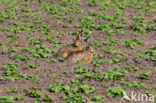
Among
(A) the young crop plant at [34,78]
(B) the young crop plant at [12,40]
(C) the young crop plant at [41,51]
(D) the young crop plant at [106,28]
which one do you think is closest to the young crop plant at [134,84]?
(A) the young crop plant at [34,78]

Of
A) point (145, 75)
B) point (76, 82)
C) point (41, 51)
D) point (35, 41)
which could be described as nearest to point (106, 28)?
point (35, 41)

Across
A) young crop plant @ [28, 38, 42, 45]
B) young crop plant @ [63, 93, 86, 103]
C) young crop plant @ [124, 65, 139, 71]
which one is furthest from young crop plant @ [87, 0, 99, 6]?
young crop plant @ [63, 93, 86, 103]

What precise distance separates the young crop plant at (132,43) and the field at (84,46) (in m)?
0.03

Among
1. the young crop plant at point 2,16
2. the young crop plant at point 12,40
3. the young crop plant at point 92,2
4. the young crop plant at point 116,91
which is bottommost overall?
the young crop plant at point 116,91

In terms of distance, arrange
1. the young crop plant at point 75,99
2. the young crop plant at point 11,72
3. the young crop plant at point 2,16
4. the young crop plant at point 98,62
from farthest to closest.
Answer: the young crop plant at point 2,16, the young crop plant at point 98,62, the young crop plant at point 11,72, the young crop plant at point 75,99

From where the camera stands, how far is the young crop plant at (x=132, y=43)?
11.8 metres

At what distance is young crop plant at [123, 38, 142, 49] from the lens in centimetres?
1183

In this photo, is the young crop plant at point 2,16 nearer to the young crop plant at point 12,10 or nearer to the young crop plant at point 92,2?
the young crop plant at point 12,10

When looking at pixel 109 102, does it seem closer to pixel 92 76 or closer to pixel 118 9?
pixel 92 76

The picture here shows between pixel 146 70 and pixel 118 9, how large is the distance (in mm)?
6308

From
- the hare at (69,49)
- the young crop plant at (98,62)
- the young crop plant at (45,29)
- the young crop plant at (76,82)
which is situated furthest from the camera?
the young crop plant at (45,29)

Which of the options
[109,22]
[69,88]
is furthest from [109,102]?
[109,22]

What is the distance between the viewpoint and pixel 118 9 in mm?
15742

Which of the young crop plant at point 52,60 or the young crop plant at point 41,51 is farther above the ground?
the young crop plant at point 41,51
